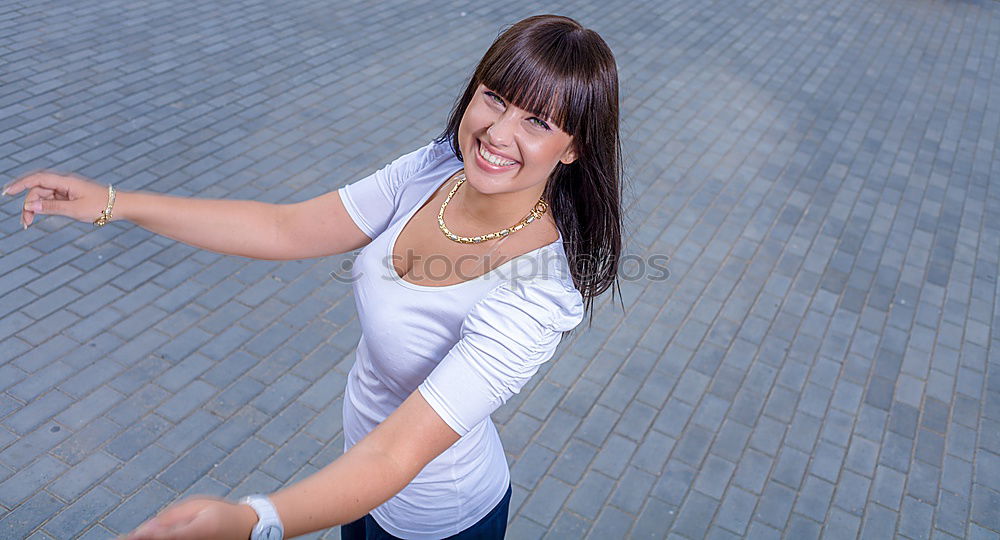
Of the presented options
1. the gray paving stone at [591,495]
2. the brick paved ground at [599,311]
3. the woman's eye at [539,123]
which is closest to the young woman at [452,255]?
the woman's eye at [539,123]

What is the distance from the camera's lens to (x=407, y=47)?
7965mm

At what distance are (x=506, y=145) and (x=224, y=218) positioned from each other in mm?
790

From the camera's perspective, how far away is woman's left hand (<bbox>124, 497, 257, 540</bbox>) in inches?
48.0

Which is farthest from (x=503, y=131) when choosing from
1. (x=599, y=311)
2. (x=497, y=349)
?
(x=599, y=311)

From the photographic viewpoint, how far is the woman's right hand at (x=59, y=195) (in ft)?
6.07

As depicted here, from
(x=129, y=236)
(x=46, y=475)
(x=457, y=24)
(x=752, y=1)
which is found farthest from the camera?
(x=752, y=1)

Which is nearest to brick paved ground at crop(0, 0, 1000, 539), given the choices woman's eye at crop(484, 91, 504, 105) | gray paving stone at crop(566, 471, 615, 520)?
gray paving stone at crop(566, 471, 615, 520)

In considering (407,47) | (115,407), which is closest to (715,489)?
(115,407)

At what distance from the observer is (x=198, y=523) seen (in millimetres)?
1235

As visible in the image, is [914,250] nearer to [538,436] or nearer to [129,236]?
[538,436]

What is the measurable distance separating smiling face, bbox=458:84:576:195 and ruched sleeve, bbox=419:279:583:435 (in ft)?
0.69

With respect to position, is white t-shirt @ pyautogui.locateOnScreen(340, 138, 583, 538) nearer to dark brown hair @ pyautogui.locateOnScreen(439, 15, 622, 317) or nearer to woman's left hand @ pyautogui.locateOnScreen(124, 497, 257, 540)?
dark brown hair @ pyautogui.locateOnScreen(439, 15, 622, 317)

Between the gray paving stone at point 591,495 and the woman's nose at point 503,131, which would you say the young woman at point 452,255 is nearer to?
the woman's nose at point 503,131

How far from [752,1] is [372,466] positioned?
10.3m
